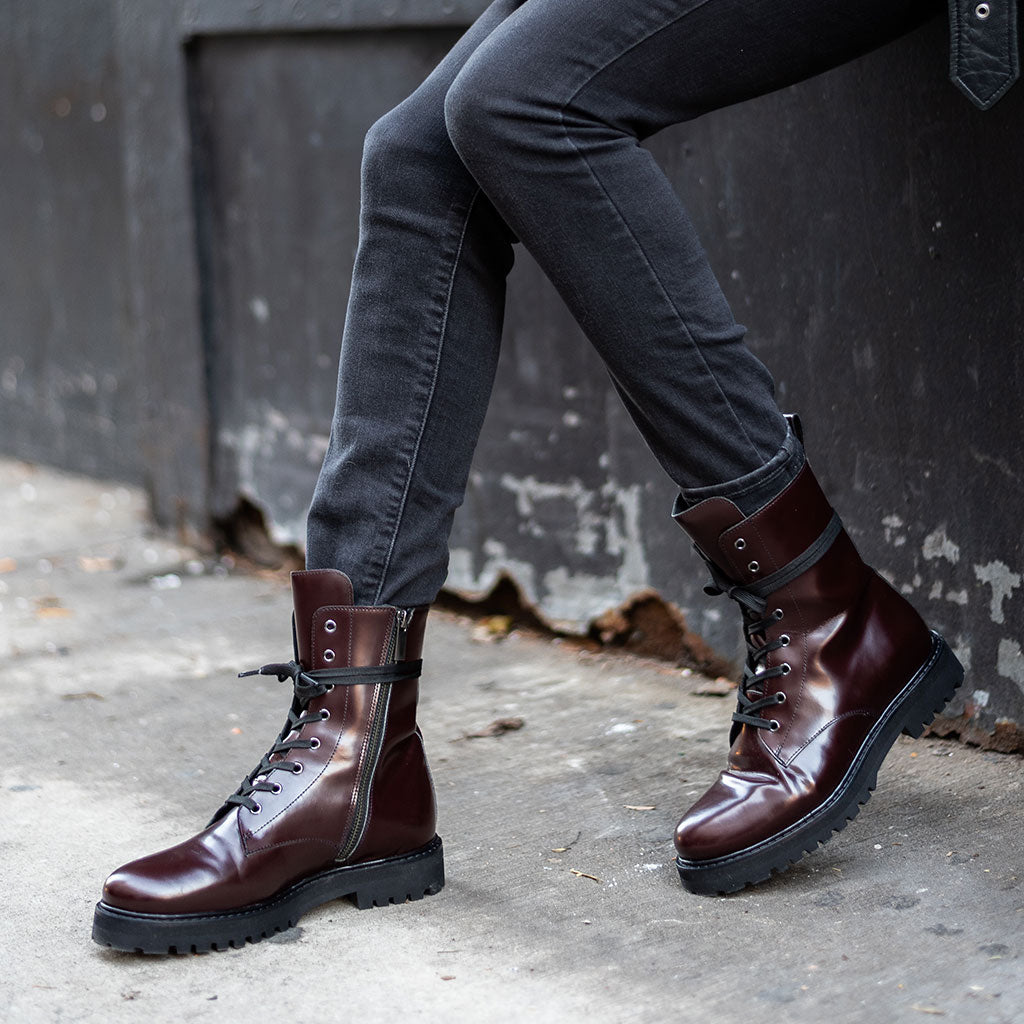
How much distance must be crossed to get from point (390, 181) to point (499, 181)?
176 mm

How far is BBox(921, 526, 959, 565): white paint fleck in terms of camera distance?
2.26 m

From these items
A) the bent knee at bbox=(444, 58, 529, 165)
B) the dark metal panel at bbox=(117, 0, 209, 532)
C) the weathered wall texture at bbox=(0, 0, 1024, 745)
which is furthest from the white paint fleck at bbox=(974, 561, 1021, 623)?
the dark metal panel at bbox=(117, 0, 209, 532)

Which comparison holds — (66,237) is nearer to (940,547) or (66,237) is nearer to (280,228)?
(280,228)

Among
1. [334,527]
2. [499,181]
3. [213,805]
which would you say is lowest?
[213,805]

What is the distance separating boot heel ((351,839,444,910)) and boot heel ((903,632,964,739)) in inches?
24.6

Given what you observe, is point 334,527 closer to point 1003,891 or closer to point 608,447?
point 1003,891

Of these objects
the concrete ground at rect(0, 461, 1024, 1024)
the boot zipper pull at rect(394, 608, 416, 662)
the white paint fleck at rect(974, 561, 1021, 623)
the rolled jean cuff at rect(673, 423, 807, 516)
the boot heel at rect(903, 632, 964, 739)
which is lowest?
the concrete ground at rect(0, 461, 1024, 1024)

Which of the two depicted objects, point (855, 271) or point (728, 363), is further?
point (855, 271)

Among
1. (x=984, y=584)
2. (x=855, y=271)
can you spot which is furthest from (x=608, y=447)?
(x=984, y=584)

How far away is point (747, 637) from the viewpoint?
1.87 metres

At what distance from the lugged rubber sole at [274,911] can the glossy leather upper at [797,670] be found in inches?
13.2

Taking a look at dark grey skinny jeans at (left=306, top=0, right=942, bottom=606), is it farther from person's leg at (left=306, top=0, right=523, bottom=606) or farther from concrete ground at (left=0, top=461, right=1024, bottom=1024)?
concrete ground at (left=0, top=461, right=1024, bottom=1024)

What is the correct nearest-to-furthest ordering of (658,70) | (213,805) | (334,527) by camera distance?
(658,70)
(334,527)
(213,805)

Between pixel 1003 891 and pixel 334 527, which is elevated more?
pixel 334 527
